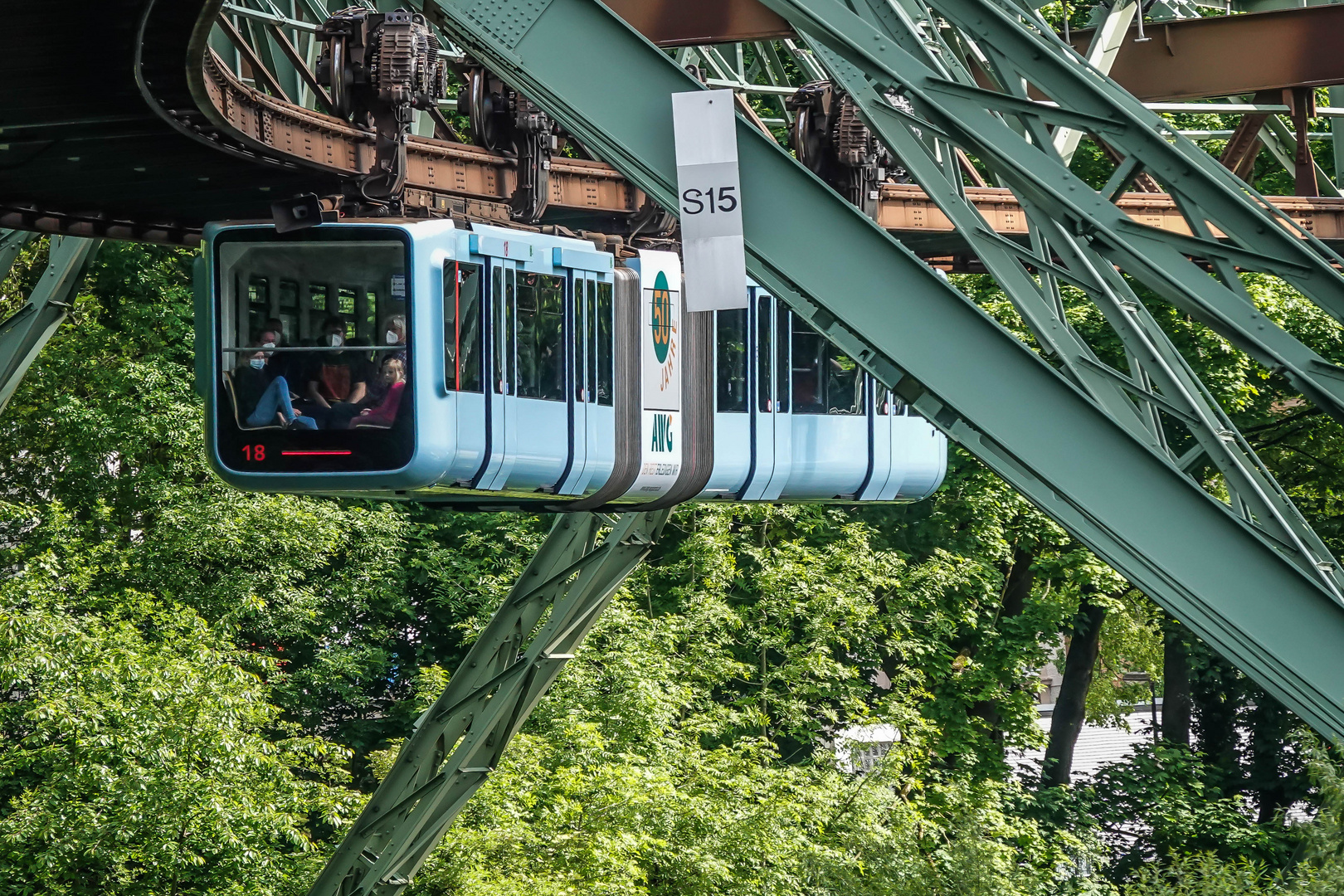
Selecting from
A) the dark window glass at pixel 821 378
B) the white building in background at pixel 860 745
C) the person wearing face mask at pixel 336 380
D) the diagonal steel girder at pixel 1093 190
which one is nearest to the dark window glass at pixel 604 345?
the person wearing face mask at pixel 336 380

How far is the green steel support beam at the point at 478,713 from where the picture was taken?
56.0 ft

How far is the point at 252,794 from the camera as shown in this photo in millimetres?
17641

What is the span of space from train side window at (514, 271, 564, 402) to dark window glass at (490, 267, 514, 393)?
150 millimetres

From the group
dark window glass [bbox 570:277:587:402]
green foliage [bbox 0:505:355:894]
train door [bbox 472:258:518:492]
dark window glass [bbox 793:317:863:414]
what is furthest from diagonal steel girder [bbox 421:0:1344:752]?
green foliage [bbox 0:505:355:894]

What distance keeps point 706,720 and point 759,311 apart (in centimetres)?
738

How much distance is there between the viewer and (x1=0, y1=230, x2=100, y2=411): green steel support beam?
14.6 meters

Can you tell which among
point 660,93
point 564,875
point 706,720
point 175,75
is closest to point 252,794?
point 564,875

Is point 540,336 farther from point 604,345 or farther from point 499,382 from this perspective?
point 604,345

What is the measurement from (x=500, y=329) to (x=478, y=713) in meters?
6.48

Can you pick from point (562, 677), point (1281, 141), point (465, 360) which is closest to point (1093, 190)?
point (465, 360)

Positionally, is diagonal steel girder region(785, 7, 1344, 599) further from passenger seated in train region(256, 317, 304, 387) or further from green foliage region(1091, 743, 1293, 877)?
green foliage region(1091, 743, 1293, 877)

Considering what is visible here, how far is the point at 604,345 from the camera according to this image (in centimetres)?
1361

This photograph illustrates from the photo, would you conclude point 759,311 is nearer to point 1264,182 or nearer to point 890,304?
point 890,304

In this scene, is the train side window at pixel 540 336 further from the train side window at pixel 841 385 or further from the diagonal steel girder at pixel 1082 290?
the diagonal steel girder at pixel 1082 290
